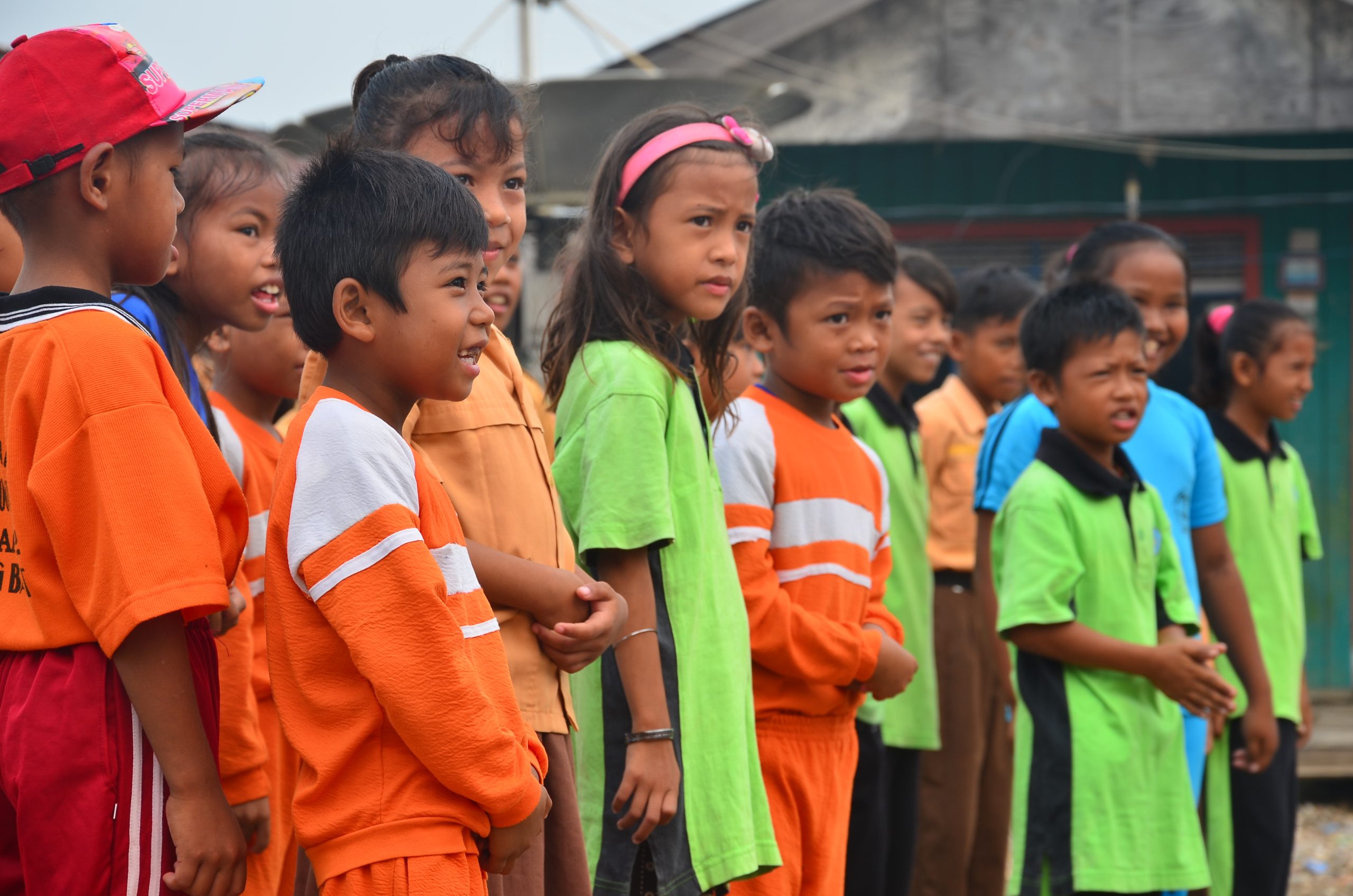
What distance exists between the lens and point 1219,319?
451cm

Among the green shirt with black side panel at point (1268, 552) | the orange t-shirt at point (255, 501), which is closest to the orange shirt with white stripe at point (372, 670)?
the orange t-shirt at point (255, 501)

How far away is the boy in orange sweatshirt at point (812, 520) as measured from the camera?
264 centimetres

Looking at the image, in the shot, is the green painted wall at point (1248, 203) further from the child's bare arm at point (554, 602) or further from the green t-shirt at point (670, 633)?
the child's bare arm at point (554, 602)

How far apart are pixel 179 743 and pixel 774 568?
4.55 feet

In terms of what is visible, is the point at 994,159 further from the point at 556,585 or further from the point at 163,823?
the point at 163,823

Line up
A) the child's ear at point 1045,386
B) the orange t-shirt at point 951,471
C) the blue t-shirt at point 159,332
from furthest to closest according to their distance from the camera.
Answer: the orange t-shirt at point 951,471, the child's ear at point 1045,386, the blue t-shirt at point 159,332

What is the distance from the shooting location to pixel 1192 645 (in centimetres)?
304

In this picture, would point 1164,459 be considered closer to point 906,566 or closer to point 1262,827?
point 906,566

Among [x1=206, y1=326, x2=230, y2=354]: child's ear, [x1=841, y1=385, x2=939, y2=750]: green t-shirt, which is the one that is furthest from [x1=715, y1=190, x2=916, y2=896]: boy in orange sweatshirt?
[x1=206, y1=326, x2=230, y2=354]: child's ear

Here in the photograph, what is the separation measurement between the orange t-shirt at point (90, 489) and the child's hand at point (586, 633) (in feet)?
1.62

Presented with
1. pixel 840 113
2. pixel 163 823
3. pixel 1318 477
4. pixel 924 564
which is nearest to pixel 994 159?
pixel 840 113

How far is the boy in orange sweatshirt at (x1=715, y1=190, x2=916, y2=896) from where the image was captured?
104 inches

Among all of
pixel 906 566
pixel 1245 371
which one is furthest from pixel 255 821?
pixel 1245 371

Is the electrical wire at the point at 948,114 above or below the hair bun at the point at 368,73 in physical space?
above
